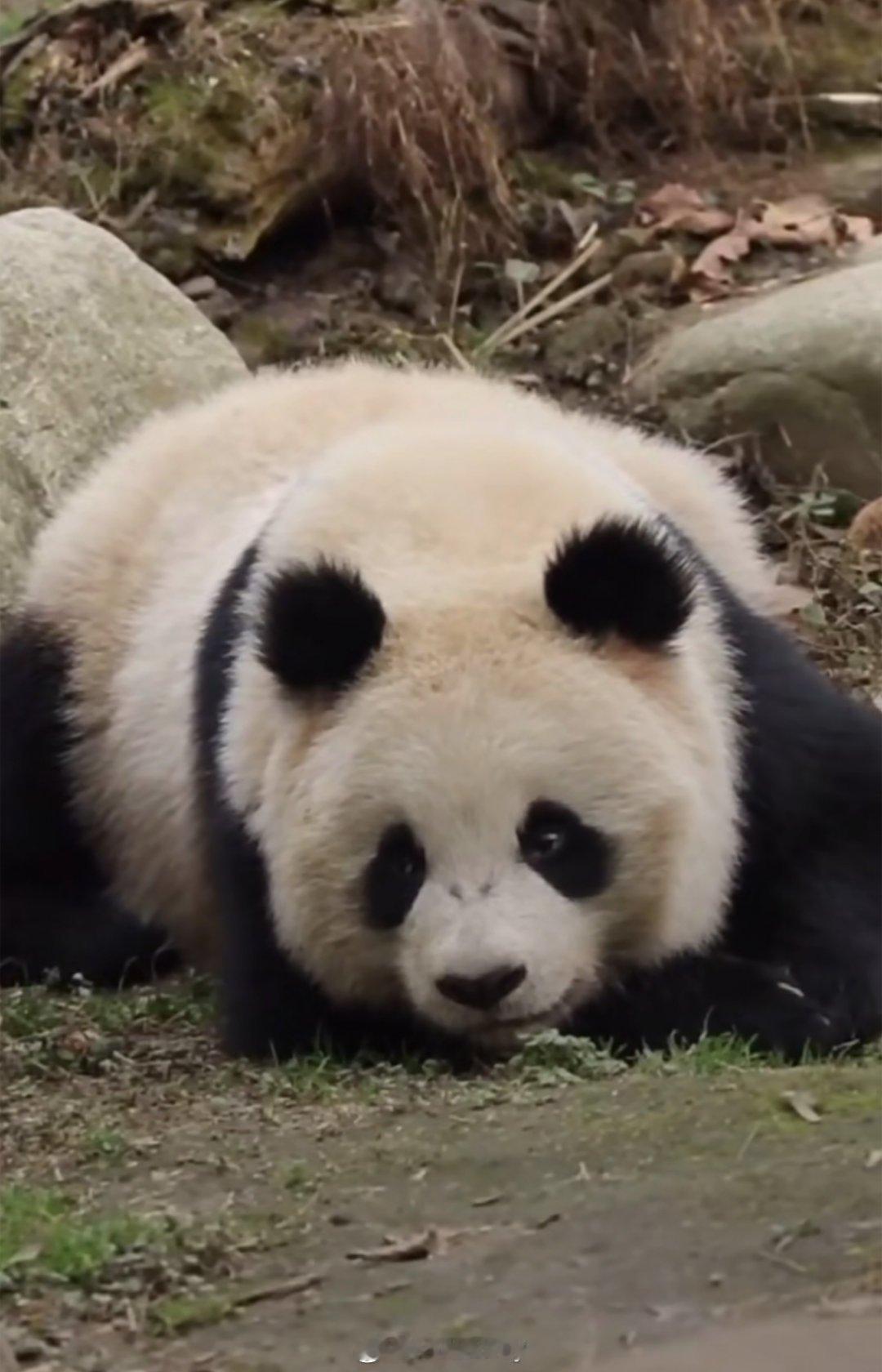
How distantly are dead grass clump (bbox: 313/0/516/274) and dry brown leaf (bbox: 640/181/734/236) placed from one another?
2.16 feet

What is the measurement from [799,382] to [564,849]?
459cm

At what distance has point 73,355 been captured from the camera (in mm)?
8203

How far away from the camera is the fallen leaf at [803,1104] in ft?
13.4

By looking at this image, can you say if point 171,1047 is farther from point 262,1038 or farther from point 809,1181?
point 809,1181

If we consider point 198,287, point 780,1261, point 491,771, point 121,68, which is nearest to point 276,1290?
point 780,1261

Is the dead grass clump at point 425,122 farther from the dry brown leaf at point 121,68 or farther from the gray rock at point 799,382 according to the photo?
the gray rock at point 799,382

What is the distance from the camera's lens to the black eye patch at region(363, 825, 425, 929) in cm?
486

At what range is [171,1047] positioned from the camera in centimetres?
557

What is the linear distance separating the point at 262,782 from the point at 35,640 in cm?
182

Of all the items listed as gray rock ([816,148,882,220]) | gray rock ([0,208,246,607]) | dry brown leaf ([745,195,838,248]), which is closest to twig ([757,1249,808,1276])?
gray rock ([0,208,246,607])

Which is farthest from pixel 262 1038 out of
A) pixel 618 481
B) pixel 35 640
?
pixel 35 640

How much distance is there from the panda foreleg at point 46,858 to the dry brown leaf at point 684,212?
4.65m

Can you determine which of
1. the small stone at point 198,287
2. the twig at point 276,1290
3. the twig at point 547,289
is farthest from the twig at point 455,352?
the twig at point 276,1290

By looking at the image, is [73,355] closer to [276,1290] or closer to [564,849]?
[564,849]
